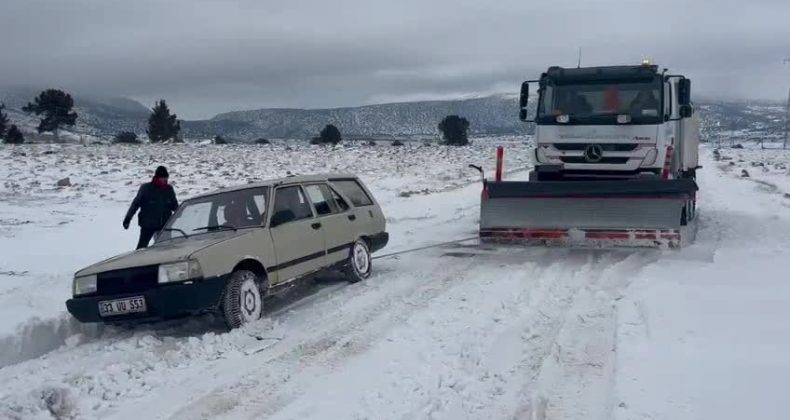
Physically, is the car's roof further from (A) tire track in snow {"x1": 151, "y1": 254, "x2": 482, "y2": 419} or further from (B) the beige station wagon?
(A) tire track in snow {"x1": 151, "y1": 254, "x2": 482, "y2": 419}

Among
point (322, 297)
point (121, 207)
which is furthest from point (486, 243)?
point (121, 207)

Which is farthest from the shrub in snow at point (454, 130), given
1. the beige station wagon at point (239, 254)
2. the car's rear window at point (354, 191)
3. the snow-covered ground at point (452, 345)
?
the beige station wagon at point (239, 254)

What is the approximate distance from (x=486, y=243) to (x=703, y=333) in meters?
6.38

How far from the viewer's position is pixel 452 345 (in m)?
6.27

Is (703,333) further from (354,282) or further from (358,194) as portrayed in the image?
(358,194)

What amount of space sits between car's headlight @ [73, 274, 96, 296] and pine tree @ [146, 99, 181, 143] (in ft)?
202

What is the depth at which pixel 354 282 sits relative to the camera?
9422mm

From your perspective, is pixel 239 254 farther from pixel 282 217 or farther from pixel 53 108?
pixel 53 108

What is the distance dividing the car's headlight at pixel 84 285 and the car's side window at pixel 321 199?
2.80 metres

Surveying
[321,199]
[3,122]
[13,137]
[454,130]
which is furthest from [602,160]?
[3,122]

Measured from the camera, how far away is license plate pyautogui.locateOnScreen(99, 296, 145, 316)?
671 centimetres

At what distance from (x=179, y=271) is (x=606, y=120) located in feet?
26.5

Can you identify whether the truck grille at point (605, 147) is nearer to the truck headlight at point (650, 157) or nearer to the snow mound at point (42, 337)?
the truck headlight at point (650, 157)

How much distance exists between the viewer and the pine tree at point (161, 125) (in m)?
66.4
